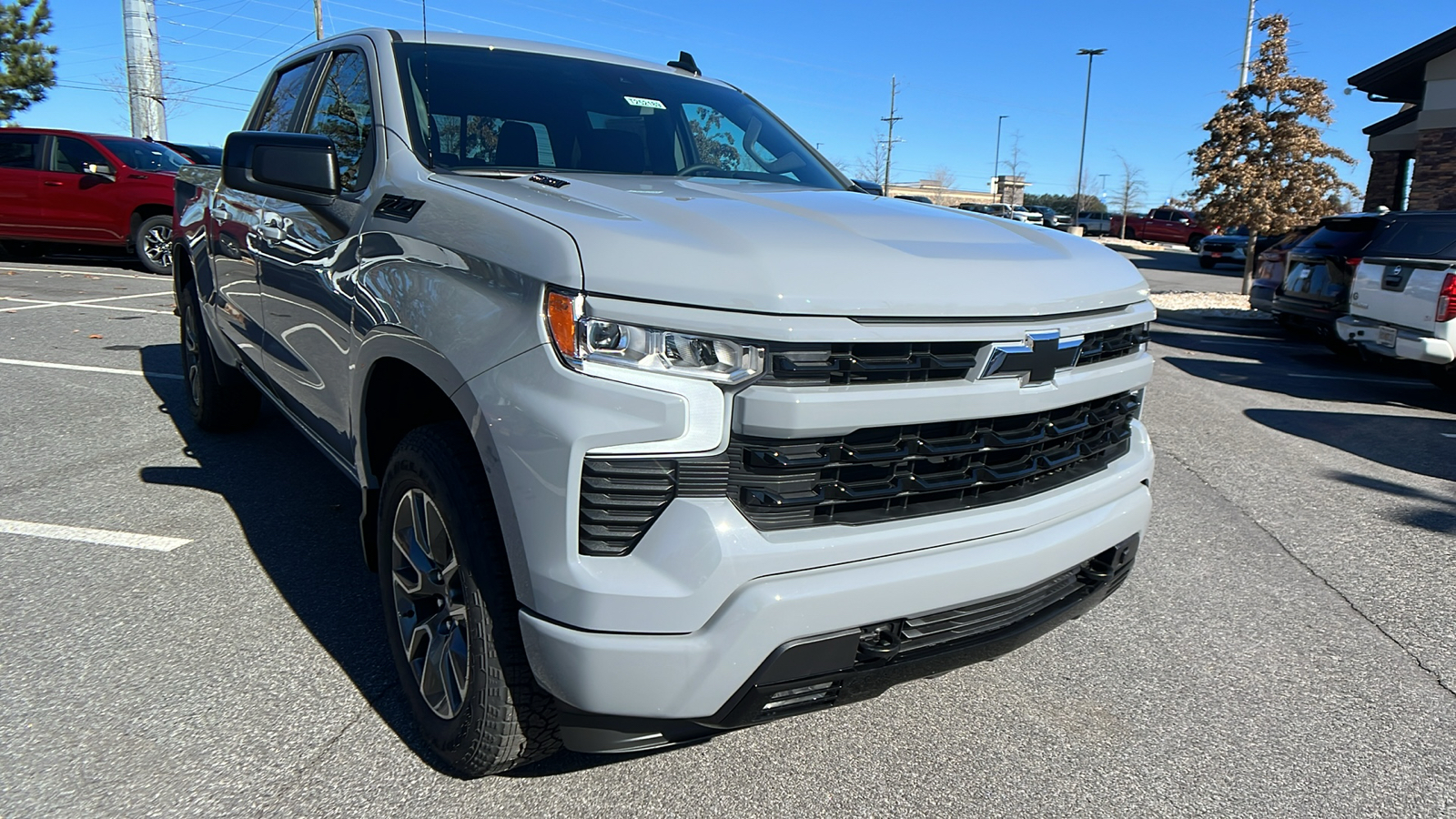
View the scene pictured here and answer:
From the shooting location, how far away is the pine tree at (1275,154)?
55.6ft

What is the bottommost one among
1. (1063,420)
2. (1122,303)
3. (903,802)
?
(903,802)

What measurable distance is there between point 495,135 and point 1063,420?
74.2 inches

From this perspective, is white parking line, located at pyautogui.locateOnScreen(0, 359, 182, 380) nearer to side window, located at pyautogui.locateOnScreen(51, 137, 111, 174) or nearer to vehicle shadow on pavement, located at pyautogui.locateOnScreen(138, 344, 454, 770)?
vehicle shadow on pavement, located at pyautogui.locateOnScreen(138, 344, 454, 770)

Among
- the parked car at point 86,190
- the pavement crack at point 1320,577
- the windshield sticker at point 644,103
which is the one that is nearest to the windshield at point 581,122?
the windshield sticker at point 644,103

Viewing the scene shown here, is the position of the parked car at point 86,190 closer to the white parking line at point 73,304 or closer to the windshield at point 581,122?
the white parking line at point 73,304

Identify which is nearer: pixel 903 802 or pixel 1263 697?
pixel 903 802

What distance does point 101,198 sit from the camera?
43.4ft

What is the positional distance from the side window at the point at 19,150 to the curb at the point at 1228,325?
51.1 feet

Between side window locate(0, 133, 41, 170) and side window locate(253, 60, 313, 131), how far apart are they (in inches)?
454

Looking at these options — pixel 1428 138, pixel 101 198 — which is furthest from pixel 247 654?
pixel 1428 138

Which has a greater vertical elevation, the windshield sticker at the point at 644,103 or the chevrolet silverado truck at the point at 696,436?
the windshield sticker at the point at 644,103

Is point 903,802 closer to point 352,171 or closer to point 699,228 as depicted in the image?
point 699,228

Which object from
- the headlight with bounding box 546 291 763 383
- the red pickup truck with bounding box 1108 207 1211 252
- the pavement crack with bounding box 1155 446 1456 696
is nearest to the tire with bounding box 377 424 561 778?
the headlight with bounding box 546 291 763 383

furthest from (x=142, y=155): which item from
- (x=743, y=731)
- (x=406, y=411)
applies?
(x=743, y=731)
